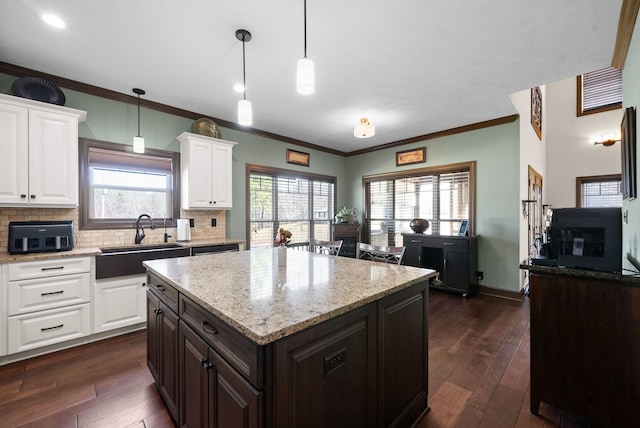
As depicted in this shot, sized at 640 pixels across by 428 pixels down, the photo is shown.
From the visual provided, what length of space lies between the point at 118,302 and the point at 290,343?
2756 mm

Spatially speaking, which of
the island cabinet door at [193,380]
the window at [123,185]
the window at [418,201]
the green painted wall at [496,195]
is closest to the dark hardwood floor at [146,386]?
the island cabinet door at [193,380]

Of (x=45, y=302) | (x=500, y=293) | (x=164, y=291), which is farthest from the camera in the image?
(x=500, y=293)

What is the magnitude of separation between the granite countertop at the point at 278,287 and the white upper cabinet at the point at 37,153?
1624 millimetres

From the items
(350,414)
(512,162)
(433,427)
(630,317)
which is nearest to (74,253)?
(350,414)

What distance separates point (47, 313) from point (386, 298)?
119 inches

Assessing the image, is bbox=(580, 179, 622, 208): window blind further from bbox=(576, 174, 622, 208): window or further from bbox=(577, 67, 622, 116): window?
bbox=(577, 67, 622, 116): window

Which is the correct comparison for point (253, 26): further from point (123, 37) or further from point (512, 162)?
point (512, 162)

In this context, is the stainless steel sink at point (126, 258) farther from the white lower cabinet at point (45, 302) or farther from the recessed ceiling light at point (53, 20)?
the recessed ceiling light at point (53, 20)

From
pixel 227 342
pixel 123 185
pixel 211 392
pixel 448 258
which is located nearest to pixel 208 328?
pixel 227 342

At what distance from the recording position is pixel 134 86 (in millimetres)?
3061

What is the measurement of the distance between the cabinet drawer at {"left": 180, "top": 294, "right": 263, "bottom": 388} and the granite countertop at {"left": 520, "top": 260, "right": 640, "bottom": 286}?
5.72ft

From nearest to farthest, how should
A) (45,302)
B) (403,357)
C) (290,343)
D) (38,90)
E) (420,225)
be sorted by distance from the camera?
(290,343), (403,357), (45,302), (38,90), (420,225)

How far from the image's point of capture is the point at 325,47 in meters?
2.34

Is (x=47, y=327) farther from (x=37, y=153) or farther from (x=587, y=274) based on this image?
(x=587, y=274)
